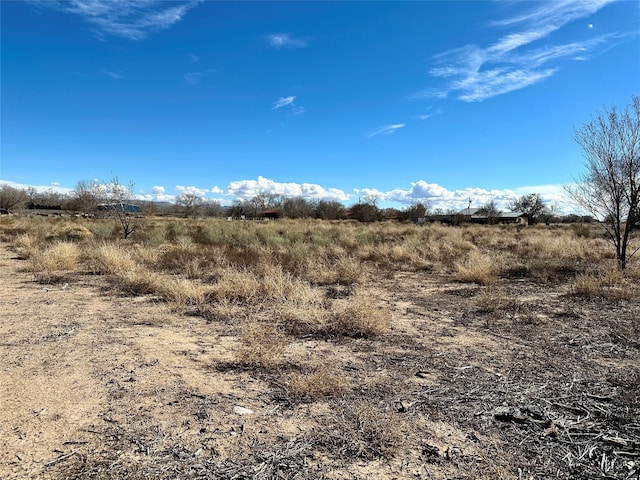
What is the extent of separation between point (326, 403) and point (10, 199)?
258 feet

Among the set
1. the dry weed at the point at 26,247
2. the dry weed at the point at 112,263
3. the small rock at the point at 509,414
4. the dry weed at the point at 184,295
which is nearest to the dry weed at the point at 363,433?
the small rock at the point at 509,414

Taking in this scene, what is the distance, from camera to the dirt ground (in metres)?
2.65

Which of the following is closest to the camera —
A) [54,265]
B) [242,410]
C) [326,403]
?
[242,410]

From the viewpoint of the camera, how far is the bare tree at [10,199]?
62.8 metres

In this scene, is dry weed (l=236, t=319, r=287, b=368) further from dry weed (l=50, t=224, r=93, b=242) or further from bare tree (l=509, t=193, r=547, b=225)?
bare tree (l=509, t=193, r=547, b=225)

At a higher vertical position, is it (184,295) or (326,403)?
(184,295)

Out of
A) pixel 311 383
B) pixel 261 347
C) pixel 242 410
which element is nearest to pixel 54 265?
pixel 261 347

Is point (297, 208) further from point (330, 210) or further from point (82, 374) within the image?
point (82, 374)

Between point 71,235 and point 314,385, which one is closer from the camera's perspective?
point 314,385

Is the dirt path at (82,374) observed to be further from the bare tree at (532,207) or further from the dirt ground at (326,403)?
the bare tree at (532,207)

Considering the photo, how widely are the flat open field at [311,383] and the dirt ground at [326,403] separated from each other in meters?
0.02

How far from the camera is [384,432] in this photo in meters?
2.96

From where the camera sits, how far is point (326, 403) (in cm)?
353

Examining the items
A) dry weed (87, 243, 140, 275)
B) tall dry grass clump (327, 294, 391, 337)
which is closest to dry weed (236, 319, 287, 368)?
tall dry grass clump (327, 294, 391, 337)
